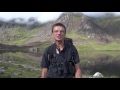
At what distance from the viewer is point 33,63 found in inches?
353

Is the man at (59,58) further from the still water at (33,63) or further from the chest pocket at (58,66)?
the still water at (33,63)

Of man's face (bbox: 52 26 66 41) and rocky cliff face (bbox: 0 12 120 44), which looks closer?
man's face (bbox: 52 26 66 41)

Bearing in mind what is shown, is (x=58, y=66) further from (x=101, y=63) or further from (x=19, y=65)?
(x=101, y=63)

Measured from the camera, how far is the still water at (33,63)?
8273mm

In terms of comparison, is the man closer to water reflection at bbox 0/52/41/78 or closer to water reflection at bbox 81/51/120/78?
water reflection at bbox 0/52/41/78

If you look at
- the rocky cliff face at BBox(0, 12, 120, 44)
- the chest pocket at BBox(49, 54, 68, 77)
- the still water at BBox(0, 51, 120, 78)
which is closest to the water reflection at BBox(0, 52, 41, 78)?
the still water at BBox(0, 51, 120, 78)

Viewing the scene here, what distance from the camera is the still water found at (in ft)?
27.1

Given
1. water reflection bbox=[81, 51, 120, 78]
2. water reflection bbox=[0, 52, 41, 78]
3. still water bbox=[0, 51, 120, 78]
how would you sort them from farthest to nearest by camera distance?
water reflection bbox=[81, 51, 120, 78]
still water bbox=[0, 51, 120, 78]
water reflection bbox=[0, 52, 41, 78]

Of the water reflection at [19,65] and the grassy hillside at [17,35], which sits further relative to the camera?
the grassy hillside at [17,35]

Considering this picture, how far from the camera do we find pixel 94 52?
951 centimetres

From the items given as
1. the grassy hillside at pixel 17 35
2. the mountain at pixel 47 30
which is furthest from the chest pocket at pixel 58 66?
the grassy hillside at pixel 17 35
